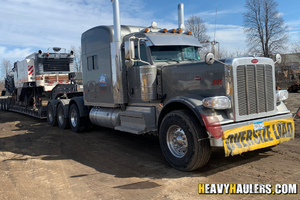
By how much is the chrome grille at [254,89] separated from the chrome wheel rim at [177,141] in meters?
1.15

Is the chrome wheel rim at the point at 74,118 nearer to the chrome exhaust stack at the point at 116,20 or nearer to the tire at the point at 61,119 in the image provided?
the tire at the point at 61,119

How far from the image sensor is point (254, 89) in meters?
4.92

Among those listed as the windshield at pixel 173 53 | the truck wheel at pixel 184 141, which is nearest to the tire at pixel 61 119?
the windshield at pixel 173 53

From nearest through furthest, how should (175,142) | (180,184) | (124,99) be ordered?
(180,184) < (175,142) < (124,99)

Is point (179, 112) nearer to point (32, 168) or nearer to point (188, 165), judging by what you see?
point (188, 165)

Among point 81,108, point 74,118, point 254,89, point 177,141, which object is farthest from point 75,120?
point 254,89

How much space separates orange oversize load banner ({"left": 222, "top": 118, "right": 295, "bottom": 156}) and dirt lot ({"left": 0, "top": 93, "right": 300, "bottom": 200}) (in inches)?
17.6

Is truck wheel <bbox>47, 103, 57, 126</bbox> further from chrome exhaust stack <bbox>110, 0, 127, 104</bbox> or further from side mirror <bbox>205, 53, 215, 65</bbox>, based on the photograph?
side mirror <bbox>205, 53, 215, 65</bbox>

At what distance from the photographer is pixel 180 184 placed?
431 centimetres

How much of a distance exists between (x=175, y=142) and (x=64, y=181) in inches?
85.7

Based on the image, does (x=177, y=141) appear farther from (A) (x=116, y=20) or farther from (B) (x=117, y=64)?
(A) (x=116, y=20)

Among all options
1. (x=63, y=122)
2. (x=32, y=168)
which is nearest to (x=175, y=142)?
(x=32, y=168)

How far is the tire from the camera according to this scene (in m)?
10.1

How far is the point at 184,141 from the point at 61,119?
6975 millimetres
